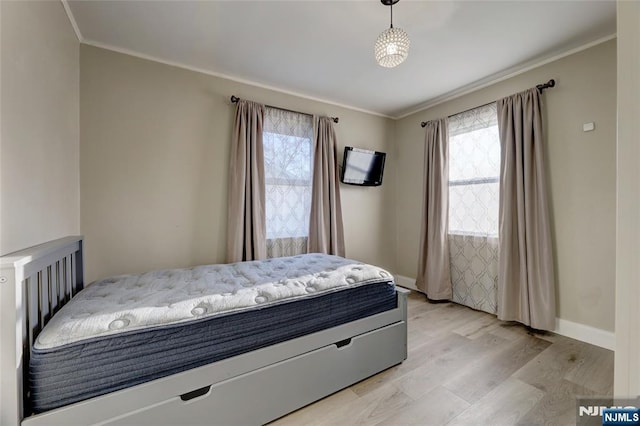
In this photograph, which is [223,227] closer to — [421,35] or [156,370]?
[156,370]

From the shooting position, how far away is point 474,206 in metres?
2.98

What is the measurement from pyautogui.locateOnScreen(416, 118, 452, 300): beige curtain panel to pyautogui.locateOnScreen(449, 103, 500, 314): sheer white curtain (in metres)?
0.08

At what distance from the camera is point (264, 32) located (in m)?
2.01

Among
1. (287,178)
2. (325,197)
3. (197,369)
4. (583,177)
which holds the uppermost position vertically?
(287,178)

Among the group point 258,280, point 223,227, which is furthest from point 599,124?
point 223,227

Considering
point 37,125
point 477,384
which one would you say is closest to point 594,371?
point 477,384

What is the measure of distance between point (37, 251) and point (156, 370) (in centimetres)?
73

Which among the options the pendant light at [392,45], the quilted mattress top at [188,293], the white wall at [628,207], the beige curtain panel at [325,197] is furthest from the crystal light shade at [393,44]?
the beige curtain panel at [325,197]

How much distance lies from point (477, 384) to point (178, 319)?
74.5 inches

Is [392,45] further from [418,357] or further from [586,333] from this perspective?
[586,333]

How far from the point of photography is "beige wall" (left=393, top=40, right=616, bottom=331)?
6.84 ft

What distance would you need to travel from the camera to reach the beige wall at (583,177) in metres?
2.09

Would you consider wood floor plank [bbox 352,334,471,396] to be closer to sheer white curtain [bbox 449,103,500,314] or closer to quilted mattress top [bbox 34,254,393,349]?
quilted mattress top [bbox 34,254,393,349]

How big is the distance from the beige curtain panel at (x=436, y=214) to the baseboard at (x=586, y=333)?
1.03m
